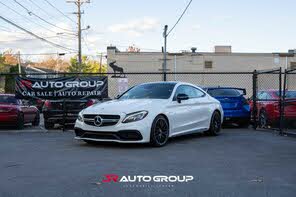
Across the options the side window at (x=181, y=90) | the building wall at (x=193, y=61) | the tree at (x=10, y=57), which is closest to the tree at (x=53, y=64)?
the tree at (x=10, y=57)

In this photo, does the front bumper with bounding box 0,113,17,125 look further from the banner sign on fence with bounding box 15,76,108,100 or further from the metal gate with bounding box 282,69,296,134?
the metal gate with bounding box 282,69,296,134

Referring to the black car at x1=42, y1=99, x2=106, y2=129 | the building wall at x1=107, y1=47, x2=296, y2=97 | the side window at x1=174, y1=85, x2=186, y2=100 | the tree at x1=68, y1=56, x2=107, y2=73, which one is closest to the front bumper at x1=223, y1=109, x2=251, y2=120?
the side window at x1=174, y1=85, x2=186, y2=100

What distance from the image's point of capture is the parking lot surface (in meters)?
5.89

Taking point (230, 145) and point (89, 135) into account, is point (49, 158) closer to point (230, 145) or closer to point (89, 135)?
point (89, 135)

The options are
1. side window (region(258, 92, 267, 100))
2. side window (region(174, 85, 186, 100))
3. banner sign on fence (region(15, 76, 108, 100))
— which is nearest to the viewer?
side window (region(174, 85, 186, 100))

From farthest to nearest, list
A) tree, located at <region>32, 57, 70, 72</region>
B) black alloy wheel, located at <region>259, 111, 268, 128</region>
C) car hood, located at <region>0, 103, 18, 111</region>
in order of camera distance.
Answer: tree, located at <region>32, 57, 70, 72</region>, car hood, located at <region>0, 103, 18, 111</region>, black alloy wheel, located at <region>259, 111, 268, 128</region>

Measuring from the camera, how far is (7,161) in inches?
319

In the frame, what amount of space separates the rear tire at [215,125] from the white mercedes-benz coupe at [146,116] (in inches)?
20.2

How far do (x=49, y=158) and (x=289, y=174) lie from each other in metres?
4.31

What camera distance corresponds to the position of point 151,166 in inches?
294

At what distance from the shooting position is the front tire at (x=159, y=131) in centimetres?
964

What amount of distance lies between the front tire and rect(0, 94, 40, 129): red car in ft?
22.4

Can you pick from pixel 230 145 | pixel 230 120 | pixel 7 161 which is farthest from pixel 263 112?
pixel 7 161

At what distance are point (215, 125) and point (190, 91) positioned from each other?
139 centimetres
